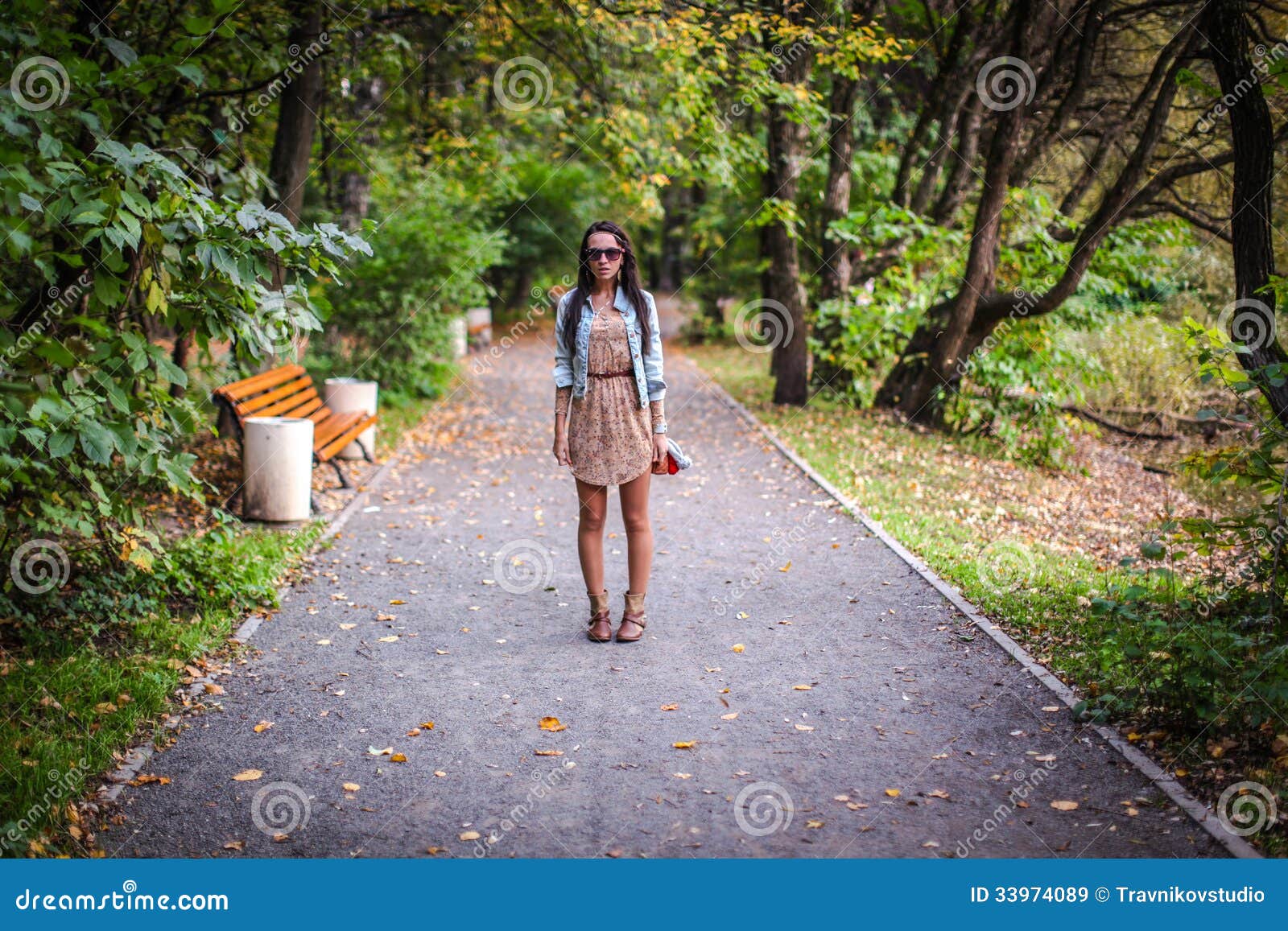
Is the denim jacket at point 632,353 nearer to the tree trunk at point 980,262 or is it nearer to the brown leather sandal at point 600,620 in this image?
the brown leather sandal at point 600,620

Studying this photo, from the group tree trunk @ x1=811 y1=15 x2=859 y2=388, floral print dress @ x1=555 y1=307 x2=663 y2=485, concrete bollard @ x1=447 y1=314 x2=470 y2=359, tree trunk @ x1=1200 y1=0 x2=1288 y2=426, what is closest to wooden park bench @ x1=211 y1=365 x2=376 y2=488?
floral print dress @ x1=555 y1=307 x2=663 y2=485

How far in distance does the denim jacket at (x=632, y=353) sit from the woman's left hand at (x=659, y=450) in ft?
0.63

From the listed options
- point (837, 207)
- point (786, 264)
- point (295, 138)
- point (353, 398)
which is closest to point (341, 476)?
point (353, 398)

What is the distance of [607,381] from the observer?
5699 mm

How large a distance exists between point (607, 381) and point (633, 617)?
4.43 ft

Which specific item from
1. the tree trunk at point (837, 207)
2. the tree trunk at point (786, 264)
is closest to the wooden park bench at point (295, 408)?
the tree trunk at point (786, 264)

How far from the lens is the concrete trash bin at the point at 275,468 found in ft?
26.9

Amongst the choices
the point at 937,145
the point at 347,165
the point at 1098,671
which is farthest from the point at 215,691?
the point at 937,145

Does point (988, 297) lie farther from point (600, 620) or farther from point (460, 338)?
point (460, 338)

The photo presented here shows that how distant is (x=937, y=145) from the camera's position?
1464 cm

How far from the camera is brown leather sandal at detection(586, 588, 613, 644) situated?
597 cm

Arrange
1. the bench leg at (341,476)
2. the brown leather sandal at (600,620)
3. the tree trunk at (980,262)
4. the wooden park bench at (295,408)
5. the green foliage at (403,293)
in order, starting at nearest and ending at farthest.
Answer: the brown leather sandal at (600,620) → the wooden park bench at (295,408) → the bench leg at (341,476) → the tree trunk at (980,262) → the green foliage at (403,293)

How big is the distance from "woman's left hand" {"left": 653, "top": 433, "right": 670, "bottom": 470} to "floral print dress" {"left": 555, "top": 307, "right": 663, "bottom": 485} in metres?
0.09

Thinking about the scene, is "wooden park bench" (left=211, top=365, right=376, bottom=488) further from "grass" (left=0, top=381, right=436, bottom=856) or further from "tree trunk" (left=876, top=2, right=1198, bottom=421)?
"tree trunk" (left=876, top=2, right=1198, bottom=421)
